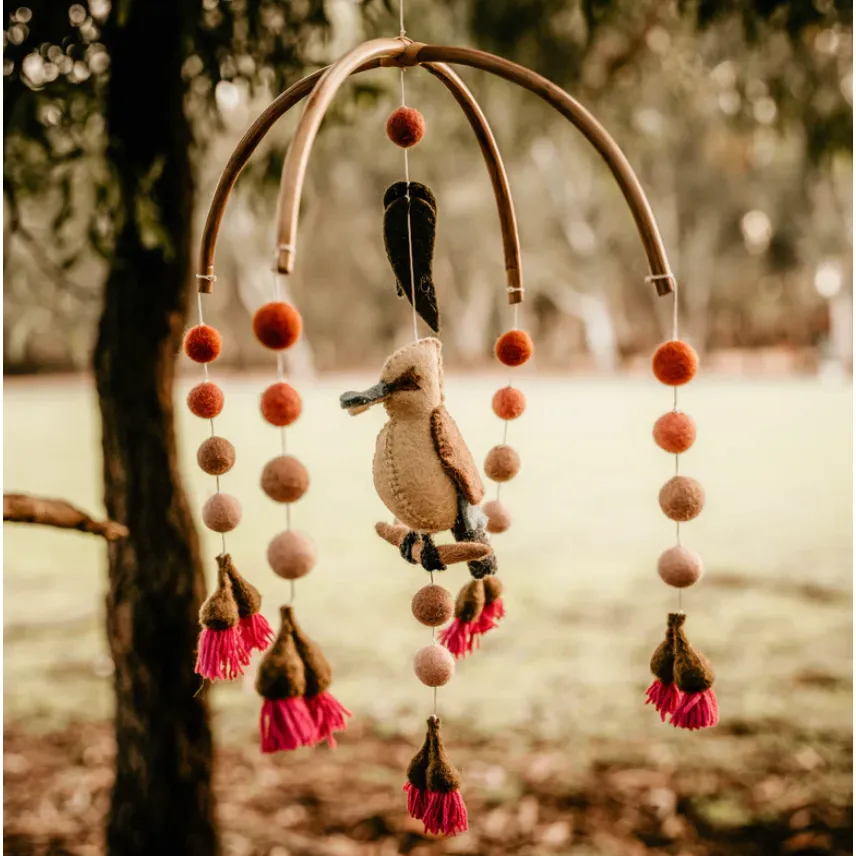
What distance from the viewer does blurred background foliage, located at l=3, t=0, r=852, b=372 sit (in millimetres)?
2094

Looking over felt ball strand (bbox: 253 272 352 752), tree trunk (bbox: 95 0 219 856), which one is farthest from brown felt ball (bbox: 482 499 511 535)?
tree trunk (bbox: 95 0 219 856)

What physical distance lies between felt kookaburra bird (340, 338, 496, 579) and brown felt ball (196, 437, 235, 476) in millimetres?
215

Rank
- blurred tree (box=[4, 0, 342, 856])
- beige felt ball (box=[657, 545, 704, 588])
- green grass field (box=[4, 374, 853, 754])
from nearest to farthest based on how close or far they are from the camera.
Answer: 1. beige felt ball (box=[657, 545, 704, 588])
2. blurred tree (box=[4, 0, 342, 856])
3. green grass field (box=[4, 374, 853, 754])

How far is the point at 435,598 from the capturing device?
1.10 m

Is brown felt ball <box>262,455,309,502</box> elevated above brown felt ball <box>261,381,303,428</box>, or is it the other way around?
brown felt ball <box>261,381,303,428</box>

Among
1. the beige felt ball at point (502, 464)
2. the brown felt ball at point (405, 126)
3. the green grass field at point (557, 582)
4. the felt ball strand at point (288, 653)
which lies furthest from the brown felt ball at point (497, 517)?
the green grass field at point (557, 582)

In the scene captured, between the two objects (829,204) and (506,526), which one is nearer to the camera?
(506,526)

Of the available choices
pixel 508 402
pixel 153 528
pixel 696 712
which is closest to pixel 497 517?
pixel 508 402

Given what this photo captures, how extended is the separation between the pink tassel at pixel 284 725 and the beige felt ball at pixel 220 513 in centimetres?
28

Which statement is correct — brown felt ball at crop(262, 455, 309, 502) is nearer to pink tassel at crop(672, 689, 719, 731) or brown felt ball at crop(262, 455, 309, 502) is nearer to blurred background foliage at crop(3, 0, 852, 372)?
pink tassel at crop(672, 689, 719, 731)

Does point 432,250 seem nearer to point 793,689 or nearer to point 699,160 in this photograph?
point 793,689

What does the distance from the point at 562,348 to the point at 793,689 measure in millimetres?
19063

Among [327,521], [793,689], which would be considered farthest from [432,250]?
[327,521]

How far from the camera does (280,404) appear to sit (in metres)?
0.92
